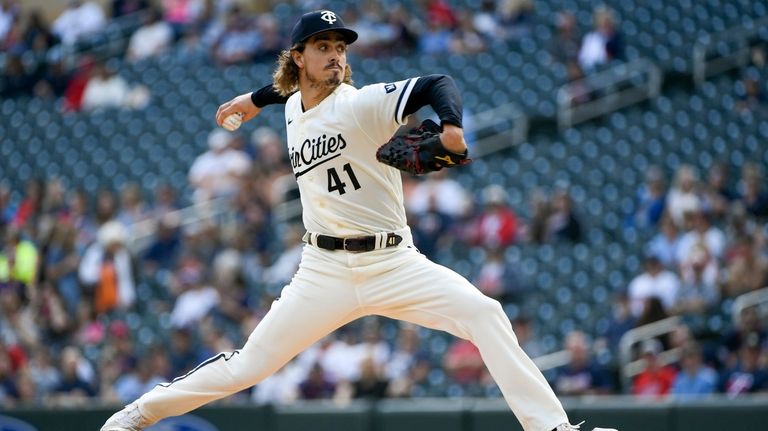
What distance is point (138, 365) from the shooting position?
1125cm

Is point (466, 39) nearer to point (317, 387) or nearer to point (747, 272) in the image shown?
point (747, 272)

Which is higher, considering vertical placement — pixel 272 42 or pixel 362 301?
Answer: pixel 272 42

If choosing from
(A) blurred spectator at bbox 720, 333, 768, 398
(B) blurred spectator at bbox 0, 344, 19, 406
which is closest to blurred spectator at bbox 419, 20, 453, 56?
(B) blurred spectator at bbox 0, 344, 19, 406

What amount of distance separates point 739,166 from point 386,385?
14.3 feet

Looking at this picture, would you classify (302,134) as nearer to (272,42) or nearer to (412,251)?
(412,251)

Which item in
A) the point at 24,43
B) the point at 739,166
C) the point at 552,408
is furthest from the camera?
the point at 24,43

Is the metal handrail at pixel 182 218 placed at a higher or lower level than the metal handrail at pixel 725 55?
lower

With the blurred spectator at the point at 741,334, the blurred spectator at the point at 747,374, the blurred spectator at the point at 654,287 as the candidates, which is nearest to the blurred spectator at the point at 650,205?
the blurred spectator at the point at 654,287

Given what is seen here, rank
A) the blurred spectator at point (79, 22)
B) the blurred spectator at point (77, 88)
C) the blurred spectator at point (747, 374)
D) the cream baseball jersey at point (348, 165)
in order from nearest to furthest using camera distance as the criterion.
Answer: the cream baseball jersey at point (348, 165), the blurred spectator at point (747, 374), the blurred spectator at point (77, 88), the blurred spectator at point (79, 22)

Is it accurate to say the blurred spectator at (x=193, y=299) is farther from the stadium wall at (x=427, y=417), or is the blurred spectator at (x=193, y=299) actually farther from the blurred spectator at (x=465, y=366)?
the stadium wall at (x=427, y=417)

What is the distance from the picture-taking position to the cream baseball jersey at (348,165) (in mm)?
5117

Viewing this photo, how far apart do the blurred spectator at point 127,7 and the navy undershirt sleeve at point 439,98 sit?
43.7ft

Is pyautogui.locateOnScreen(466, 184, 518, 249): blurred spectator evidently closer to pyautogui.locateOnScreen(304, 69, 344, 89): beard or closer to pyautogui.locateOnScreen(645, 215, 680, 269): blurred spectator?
pyautogui.locateOnScreen(645, 215, 680, 269): blurred spectator

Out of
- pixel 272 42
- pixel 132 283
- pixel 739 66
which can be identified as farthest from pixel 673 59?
pixel 132 283
